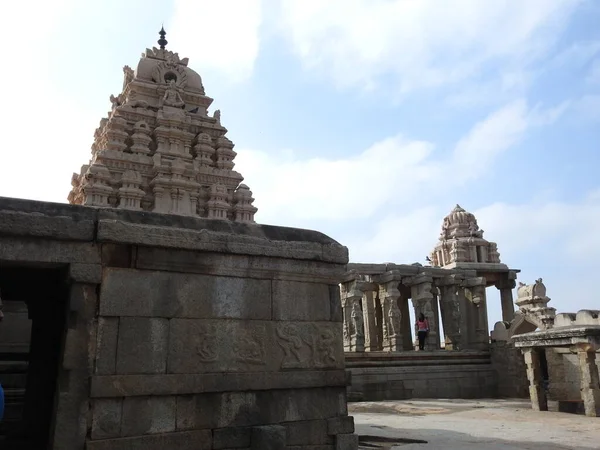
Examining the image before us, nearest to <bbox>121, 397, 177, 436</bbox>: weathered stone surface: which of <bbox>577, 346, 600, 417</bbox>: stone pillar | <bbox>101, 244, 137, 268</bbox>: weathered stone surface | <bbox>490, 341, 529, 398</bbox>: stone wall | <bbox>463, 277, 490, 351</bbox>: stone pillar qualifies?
<bbox>101, 244, 137, 268</bbox>: weathered stone surface

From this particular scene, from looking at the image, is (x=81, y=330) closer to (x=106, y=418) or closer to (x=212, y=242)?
(x=106, y=418)

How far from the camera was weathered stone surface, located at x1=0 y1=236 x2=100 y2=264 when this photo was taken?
14.9 ft

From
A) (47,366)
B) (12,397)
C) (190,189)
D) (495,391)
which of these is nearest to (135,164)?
(190,189)

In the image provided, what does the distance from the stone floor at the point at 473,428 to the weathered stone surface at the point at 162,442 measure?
8.44 ft

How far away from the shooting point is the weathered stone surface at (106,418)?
455 centimetres

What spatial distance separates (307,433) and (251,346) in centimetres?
106

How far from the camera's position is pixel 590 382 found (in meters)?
11.2

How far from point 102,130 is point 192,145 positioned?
3654mm

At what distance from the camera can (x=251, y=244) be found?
216 inches

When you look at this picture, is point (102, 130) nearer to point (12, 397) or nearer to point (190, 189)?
point (190, 189)

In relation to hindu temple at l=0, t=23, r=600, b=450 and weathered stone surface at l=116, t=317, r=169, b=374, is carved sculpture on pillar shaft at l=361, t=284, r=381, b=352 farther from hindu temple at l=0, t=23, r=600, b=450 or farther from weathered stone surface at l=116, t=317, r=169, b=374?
weathered stone surface at l=116, t=317, r=169, b=374

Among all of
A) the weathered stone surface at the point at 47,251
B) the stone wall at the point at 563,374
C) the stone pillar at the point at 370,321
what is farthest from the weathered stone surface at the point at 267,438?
the stone pillar at the point at 370,321

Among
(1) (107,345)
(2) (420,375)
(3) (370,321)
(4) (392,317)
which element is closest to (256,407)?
(1) (107,345)

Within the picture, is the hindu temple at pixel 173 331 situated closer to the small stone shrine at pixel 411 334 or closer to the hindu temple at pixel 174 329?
the hindu temple at pixel 174 329
